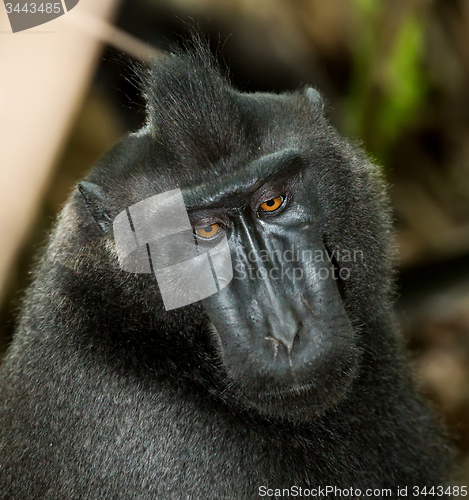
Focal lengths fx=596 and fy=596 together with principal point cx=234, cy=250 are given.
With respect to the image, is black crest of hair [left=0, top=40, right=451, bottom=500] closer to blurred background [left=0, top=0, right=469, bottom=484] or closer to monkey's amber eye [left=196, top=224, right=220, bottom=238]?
monkey's amber eye [left=196, top=224, right=220, bottom=238]

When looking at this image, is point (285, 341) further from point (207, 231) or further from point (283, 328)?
point (207, 231)

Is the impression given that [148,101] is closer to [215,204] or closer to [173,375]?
[215,204]

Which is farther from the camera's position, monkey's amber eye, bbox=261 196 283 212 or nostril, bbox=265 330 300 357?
monkey's amber eye, bbox=261 196 283 212

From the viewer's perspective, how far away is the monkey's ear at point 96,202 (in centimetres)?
291

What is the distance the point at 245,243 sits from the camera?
2785 millimetres

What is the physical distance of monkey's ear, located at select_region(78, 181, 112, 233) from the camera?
2.91m

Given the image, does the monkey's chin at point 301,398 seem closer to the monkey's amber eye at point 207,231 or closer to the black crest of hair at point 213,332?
the black crest of hair at point 213,332

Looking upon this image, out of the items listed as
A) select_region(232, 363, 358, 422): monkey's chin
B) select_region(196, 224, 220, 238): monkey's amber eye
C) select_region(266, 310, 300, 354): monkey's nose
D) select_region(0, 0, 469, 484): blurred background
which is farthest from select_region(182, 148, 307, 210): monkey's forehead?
select_region(0, 0, 469, 484): blurred background

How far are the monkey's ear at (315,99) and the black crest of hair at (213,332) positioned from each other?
11 centimetres

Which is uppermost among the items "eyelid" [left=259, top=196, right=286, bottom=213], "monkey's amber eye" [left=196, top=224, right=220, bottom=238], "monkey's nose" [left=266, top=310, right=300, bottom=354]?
"eyelid" [left=259, top=196, right=286, bottom=213]

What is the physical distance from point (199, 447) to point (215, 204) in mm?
1156

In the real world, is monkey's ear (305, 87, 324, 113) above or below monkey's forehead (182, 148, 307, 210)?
above

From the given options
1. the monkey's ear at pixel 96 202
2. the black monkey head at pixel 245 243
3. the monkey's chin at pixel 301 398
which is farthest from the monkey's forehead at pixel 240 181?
the monkey's chin at pixel 301 398

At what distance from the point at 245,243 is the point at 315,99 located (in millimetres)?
1083
